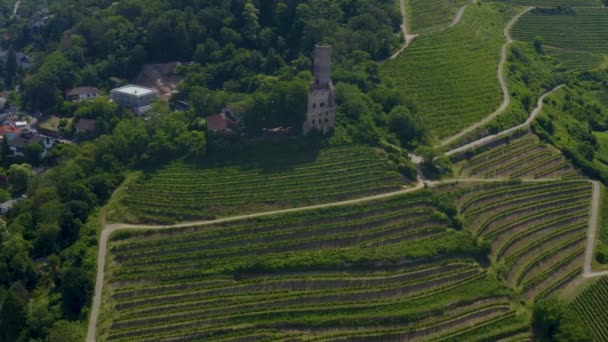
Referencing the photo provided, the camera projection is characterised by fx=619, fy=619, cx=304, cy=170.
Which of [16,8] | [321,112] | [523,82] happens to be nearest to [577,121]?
[523,82]

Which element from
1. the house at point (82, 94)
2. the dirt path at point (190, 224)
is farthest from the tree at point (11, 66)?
the dirt path at point (190, 224)

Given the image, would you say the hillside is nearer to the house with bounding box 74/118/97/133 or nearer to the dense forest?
the dense forest

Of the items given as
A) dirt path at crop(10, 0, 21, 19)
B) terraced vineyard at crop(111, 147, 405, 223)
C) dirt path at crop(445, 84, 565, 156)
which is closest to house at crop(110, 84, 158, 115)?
terraced vineyard at crop(111, 147, 405, 223)

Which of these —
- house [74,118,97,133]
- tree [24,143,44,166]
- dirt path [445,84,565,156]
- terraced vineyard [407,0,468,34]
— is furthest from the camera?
terraced vineyard [407,0,468,34]

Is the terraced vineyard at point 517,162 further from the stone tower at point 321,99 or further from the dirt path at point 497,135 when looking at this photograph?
the stone tower at point 321,99

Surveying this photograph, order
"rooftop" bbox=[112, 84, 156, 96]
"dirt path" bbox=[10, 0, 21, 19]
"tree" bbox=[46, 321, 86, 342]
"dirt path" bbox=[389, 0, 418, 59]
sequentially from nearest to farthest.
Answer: "tree" bbox=[46, 321, 86, 342] < "rooftop" bbox=[112, 84, 156, 96] < "dirt path" bbox=[389, 0, 418, 59] < "dirt path" bbox=[10, 0, 21, 19]

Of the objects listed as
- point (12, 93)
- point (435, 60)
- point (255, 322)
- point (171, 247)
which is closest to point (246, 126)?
point (171, 247)

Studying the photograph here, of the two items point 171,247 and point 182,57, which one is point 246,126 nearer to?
point 171,247

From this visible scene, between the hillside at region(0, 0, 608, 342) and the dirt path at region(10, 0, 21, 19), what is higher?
the dirt path at region(10, 0, 21, 19)
